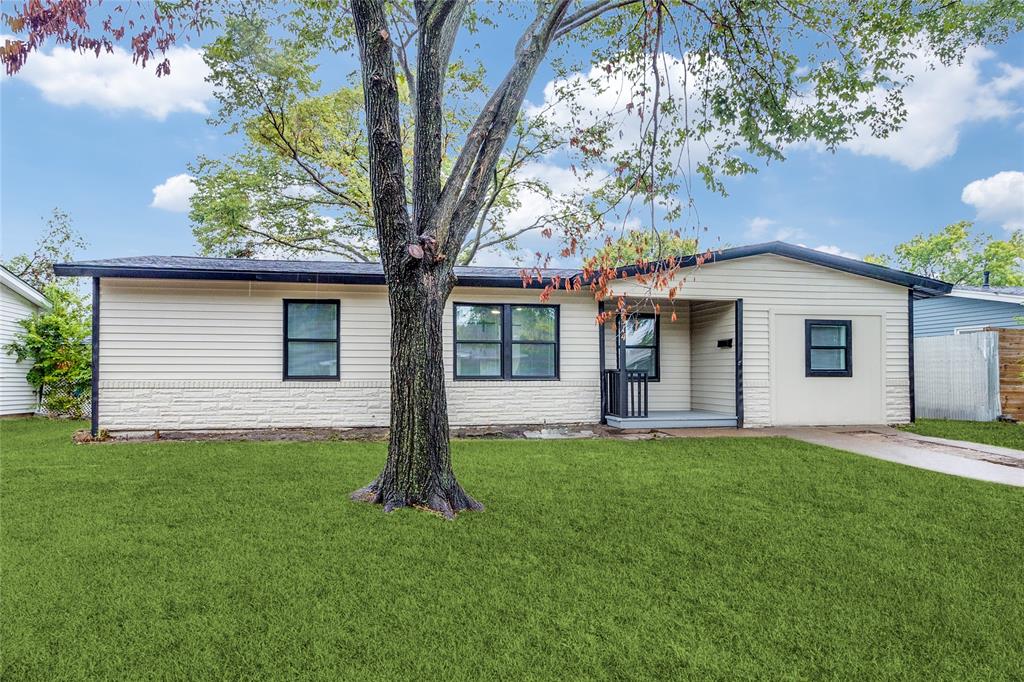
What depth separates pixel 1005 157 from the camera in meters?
18.3

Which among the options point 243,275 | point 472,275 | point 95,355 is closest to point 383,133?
point 472,275

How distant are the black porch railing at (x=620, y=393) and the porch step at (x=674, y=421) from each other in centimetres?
14

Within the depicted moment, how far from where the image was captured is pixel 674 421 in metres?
9.30

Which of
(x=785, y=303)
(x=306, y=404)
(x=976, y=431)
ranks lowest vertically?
(x=976, y=431)

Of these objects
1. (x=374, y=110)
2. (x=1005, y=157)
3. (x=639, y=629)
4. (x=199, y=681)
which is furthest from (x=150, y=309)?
(x=1005, y=157)

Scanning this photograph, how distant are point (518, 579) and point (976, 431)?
1023cm

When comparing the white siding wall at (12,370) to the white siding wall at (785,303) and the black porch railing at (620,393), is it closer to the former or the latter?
the black porch railing at (620,393)

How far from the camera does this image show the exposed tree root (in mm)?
4355

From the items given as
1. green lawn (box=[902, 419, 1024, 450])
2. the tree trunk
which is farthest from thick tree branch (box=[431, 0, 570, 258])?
green lawn (box=[902, 419, 1024, 450])

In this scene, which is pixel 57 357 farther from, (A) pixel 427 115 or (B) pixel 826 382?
(B) pixel 826 382

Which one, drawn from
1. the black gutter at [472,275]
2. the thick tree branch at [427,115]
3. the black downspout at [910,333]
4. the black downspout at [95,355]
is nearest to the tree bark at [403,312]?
the thick tree branch at [427,115]

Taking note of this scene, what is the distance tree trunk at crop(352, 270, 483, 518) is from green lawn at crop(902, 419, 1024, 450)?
8.35 m

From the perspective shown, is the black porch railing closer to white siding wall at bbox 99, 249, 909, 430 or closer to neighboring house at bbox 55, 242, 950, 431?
neighboring house at bbox 55, 242, 950, 431

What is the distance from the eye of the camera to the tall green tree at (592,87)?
4.47 m
